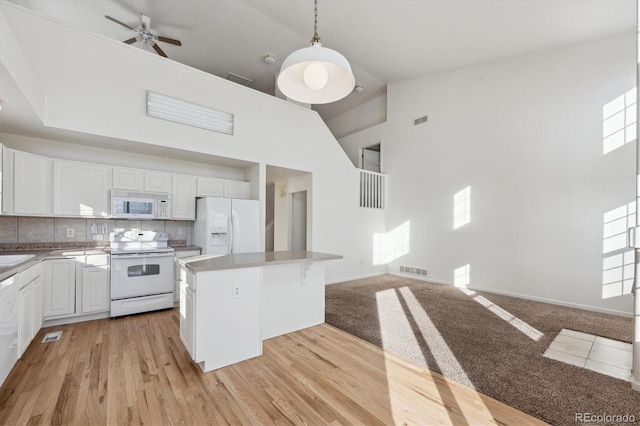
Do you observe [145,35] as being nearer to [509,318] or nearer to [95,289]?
[95,289]

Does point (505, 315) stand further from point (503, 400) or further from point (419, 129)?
point (419, 129)

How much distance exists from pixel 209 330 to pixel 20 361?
1.73 metres

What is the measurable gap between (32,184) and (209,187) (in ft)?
6.88

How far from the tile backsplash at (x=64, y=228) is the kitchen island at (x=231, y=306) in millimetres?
2214

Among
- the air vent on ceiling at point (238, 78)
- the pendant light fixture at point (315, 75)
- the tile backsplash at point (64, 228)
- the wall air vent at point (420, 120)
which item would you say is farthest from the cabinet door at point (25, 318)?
the wall air vent at point (420, 120)

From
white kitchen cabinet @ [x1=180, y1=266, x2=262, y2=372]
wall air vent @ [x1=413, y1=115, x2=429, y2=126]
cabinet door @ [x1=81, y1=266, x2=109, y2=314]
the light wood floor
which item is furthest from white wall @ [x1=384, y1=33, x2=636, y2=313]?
cabinet door @ [x1=81, y1=266, x2=109, y2=314]

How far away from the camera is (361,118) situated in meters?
7.75

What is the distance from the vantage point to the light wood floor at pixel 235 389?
175cm

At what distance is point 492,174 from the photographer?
5051mm

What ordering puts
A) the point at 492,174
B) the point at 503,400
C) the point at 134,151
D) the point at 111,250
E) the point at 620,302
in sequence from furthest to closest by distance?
1. the point at 492,174
2. the point at 134,151
3. the point at 620,302
4. the point at 111,250
5. the point at 503,400

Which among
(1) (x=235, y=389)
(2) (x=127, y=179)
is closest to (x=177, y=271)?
(2) (x=127, y=179)

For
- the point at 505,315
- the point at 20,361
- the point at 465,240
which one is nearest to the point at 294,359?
the point at 20,361

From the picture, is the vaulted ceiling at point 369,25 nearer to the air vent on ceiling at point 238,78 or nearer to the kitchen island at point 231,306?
the air vent on ceiling at point 238,78

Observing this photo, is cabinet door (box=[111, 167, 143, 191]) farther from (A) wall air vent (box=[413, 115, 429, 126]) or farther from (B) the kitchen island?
(A) wall air vent (box=[413, 115, 429, 126])
